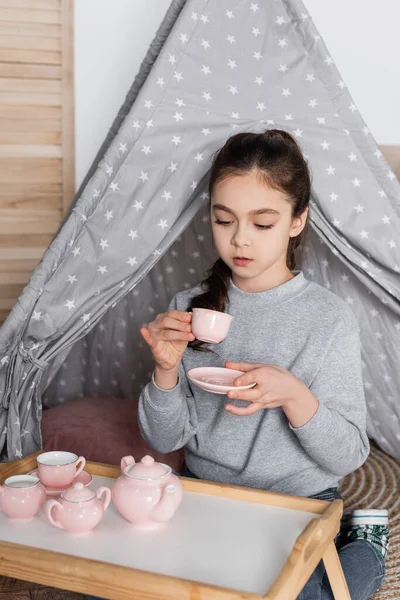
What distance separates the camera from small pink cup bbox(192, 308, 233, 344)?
1.20 m

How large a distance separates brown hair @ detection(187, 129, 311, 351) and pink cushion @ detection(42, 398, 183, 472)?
1.43 ft

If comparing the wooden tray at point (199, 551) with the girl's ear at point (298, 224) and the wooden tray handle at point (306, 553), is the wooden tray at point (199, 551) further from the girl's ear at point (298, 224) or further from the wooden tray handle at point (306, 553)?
the girl's ear at point (298, 224)

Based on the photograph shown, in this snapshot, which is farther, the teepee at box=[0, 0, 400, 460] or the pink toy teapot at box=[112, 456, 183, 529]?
the teepee at box=[0, 0, 400, 460]

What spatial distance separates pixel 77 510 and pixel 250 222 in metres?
0.60

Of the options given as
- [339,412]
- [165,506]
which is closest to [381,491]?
[339,412]

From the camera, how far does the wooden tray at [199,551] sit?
2.96ft

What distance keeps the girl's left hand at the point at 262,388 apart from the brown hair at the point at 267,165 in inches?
13.0

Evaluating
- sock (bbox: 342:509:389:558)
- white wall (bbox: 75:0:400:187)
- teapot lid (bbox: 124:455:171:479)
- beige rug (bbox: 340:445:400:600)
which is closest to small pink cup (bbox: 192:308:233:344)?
teapot lid (bbox: 124:455:171:479)

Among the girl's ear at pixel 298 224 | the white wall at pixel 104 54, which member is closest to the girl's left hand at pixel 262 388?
the girl's ear at pixel 298 224

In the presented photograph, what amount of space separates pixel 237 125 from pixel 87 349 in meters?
0.91

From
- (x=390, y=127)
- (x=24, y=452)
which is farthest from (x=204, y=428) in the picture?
(x=390, y=127)

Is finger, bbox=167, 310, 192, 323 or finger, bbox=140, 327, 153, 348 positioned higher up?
finger, bbox=167, 310, 192, 323

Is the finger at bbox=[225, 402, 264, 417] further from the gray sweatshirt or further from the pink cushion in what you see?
A: the pink cushion

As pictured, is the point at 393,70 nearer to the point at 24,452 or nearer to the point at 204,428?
the point at 204,428
